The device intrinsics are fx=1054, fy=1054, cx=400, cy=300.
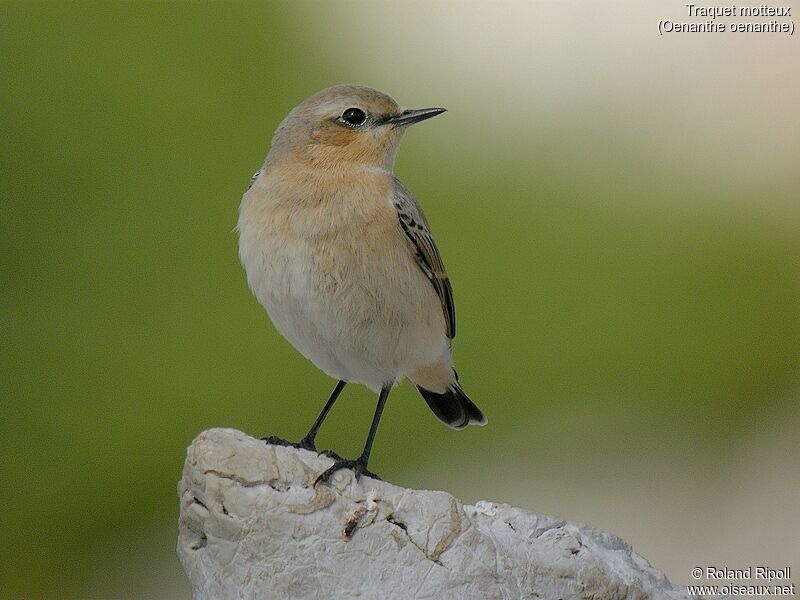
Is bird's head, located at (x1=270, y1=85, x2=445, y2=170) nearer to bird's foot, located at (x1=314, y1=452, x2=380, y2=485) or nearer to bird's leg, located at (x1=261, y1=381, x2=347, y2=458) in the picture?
bird's leg, located at (x1=261, y1=381, x2=347, y2=458)

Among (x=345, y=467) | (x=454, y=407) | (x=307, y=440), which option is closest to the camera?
(x=345, y=467)

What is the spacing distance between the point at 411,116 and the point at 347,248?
78 centimetres

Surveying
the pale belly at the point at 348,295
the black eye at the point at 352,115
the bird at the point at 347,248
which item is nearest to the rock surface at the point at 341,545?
the bird at the point at 347,248

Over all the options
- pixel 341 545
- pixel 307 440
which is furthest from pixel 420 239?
pixel 341 545

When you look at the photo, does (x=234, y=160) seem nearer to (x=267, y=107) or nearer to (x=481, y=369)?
(x=267, y=107)

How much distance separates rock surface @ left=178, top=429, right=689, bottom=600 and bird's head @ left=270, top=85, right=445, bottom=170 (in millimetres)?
1371

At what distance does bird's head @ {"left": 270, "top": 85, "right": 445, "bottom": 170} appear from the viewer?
4.67 m

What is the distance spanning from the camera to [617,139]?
23.4 feet

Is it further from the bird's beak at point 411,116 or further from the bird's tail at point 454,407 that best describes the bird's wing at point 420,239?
the bird's tail at point 454,407

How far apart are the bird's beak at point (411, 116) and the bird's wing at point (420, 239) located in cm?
26

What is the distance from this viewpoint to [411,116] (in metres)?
4.74

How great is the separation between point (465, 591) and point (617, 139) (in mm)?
4181

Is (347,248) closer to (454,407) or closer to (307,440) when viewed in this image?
(307,440)

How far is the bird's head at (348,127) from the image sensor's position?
4.67 meters
